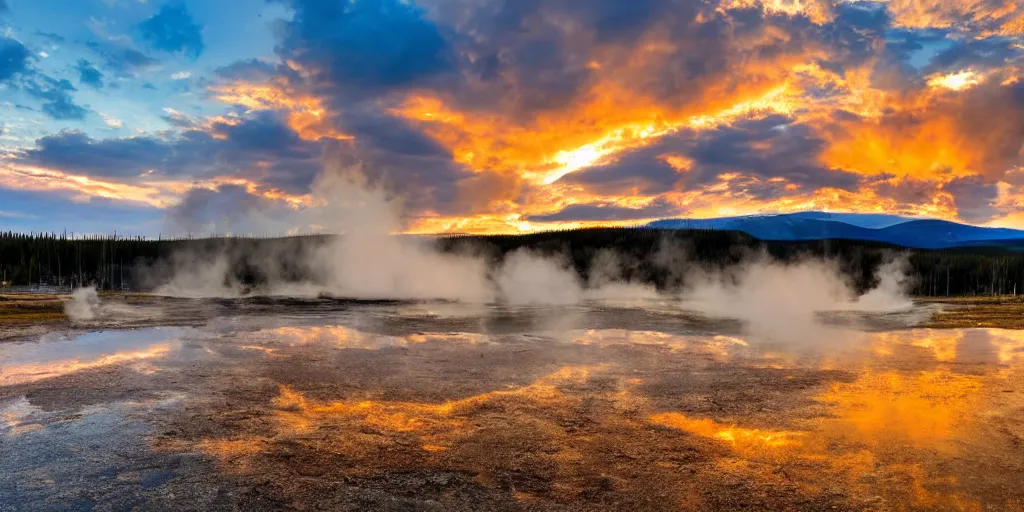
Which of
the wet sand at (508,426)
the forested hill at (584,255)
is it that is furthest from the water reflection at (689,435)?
the forested hill at (584,255)

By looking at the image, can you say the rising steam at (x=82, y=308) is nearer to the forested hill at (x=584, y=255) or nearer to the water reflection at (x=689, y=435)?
the water reflection at (x=689, y=435)

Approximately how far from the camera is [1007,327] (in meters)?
22.7

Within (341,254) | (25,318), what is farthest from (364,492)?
(341,254)

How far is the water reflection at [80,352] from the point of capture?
41.7ft

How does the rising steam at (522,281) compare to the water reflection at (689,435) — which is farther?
the rising steam at (522,281)

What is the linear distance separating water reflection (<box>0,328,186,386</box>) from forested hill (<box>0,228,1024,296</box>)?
154 feet

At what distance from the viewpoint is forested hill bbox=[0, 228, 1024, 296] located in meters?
65.9

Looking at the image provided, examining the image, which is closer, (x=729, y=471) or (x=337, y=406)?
(x=729, y=471)

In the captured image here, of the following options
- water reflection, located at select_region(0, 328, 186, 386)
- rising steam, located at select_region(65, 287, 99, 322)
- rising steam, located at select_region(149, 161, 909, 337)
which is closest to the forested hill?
rising steam, located at select_region(149, 161, 909, 337)

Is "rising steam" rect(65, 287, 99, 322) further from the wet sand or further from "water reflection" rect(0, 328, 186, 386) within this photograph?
the wet sand

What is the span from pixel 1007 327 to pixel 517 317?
18.3 metres

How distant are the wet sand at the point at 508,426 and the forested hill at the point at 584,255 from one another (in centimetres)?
5070

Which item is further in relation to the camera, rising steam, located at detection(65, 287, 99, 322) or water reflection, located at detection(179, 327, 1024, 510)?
rising steam, located at detection(65, 287, 99, 322)

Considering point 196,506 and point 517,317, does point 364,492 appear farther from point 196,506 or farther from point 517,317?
point 517,317
